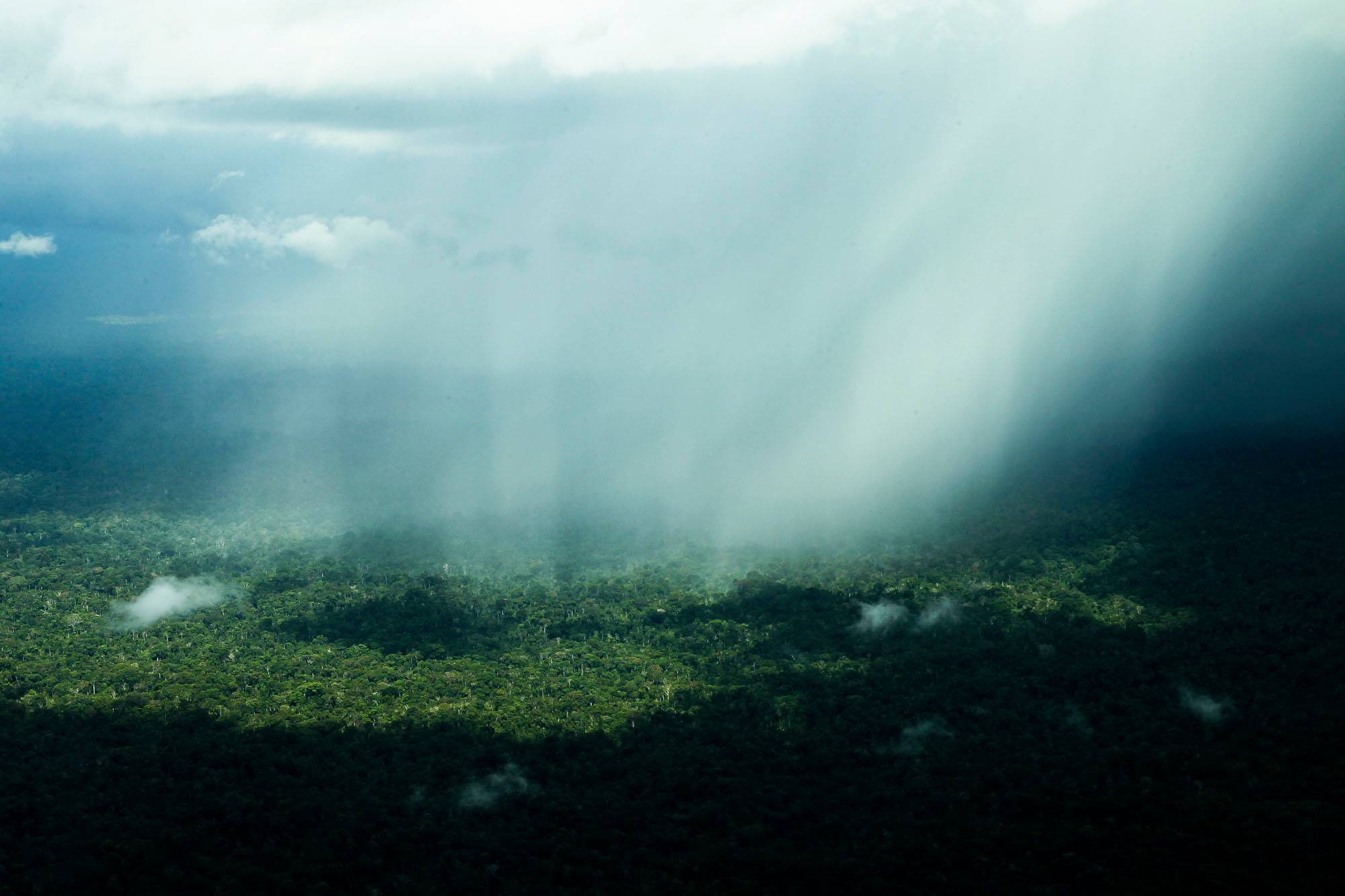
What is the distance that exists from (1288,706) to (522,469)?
105602 millimetres

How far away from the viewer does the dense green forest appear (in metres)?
49.3

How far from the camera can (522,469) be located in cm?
14738

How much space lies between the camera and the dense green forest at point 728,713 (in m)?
49.3

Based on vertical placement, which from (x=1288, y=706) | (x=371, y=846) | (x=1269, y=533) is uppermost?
(x=1269, y=533)

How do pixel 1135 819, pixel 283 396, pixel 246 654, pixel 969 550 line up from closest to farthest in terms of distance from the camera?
pixel 1135 819, pixel 246 654, pixel 969 550, pixel 283 396

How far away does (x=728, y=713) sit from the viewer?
63.6 meters

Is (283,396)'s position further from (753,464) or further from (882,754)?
(882,754)

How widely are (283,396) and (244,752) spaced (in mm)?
143483

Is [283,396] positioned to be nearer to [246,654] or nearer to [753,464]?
[753,464]

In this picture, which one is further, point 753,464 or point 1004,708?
point 753,464

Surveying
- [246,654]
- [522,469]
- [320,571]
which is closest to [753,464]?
[522,469]

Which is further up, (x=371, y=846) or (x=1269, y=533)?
(x=1269, y=533)

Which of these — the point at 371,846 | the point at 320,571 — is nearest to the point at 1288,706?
the point at 371,846

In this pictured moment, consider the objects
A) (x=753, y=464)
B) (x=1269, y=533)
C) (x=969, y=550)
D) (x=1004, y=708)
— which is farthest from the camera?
(x=753, y=464)
